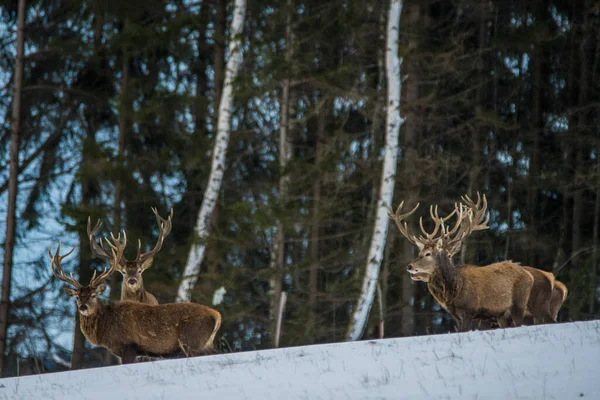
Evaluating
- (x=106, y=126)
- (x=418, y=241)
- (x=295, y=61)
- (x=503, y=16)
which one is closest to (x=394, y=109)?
(x=295, y=61)

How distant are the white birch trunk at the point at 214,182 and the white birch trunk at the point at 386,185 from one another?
2.71m

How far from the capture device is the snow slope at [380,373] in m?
6.45

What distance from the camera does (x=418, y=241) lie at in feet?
35.6

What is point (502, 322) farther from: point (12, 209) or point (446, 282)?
point (12, 209)

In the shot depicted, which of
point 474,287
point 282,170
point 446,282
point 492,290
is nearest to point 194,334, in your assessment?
point 446,282

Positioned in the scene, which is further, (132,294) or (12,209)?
(12,209)

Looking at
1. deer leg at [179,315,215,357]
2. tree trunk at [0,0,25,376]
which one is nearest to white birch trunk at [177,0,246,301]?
tree trunk at [0,0,25,376]

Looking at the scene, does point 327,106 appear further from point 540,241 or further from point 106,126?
point 106,126

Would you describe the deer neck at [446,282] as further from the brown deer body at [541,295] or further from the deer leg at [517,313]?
the brown deer body at [541,295]

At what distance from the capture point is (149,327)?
992 centimetres

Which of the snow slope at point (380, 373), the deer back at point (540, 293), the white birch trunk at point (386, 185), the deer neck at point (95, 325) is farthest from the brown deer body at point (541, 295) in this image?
the deer neck at point (95, 325)

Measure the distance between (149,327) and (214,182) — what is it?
535 cm

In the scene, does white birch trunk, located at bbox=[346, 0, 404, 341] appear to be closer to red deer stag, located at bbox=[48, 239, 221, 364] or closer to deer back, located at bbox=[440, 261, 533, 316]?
deer back, located at bbox=[440, 261, 533, 316]

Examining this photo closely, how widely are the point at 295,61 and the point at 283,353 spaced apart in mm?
8925
